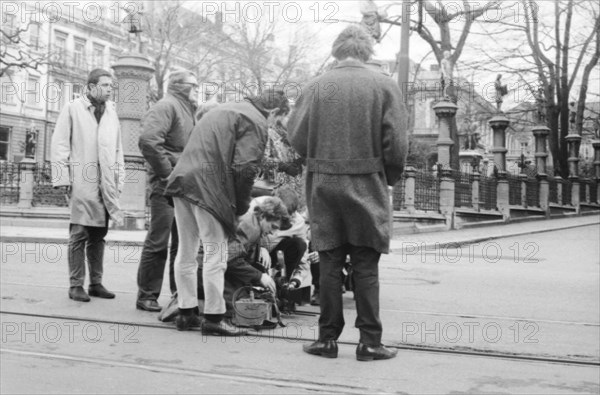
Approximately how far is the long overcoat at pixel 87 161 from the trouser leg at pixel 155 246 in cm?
66

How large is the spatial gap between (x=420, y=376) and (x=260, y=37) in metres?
33.5

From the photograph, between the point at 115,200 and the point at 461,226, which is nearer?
the point at 115,200

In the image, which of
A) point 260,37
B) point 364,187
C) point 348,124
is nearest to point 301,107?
point 348,124

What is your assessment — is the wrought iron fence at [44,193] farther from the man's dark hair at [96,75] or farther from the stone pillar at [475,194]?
the man's dark hair at [96,75]

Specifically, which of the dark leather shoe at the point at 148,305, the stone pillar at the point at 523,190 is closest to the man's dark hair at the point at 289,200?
the dark leather shoe at the point at 148,305

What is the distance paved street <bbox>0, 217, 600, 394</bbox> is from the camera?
3717 millimetres

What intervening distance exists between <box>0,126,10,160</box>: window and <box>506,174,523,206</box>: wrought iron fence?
108 feet

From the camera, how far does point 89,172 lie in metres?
6.26

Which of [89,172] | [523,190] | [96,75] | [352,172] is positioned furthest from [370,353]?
[523,190]

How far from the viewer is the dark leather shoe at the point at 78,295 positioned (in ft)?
19.9

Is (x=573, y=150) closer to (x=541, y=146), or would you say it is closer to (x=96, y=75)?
(x=541, y=146)

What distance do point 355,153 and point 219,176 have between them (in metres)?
1.03

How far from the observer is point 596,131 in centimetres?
4178

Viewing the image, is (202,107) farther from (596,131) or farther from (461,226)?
(596,131)
